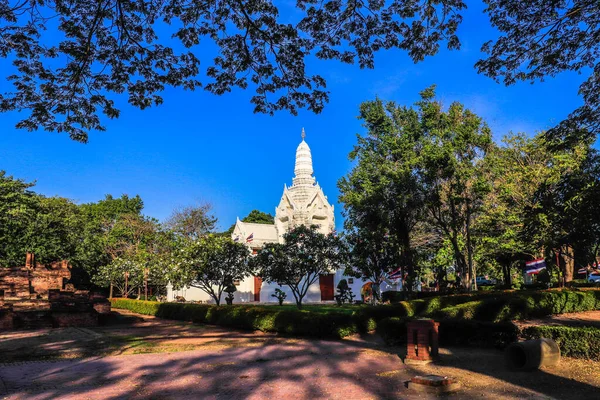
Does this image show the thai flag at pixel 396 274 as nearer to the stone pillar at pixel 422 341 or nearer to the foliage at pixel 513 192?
the foliage at pixel 513 192

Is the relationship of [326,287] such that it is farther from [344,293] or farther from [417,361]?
[417,361]

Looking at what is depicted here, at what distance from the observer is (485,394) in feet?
23.0

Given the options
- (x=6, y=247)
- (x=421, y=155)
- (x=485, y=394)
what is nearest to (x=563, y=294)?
(x=421, y=155)

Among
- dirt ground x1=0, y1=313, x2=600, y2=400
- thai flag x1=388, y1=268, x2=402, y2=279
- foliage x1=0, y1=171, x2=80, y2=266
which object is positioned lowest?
dirt ground x1=0, y1=313, x2=600, y2=400

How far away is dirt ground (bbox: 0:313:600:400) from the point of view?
292 inches

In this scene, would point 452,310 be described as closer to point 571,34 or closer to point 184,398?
point 571,34

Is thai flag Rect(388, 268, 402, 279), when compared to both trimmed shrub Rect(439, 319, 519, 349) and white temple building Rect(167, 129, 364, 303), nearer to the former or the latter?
white temple building Rect(167, 129, 364, 303)

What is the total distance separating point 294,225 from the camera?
129 ft

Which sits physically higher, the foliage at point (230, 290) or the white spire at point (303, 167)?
the white spire at point (303, 167)

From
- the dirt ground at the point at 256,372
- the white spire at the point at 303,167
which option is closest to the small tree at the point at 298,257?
the dirt ground at the point at 256,372

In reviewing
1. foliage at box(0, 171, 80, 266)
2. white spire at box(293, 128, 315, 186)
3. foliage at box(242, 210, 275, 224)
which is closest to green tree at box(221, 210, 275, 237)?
foliage at box(242, 210, 275, 224)

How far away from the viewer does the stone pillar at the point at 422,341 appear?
9539 mm

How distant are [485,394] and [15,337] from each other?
16523 millimetres

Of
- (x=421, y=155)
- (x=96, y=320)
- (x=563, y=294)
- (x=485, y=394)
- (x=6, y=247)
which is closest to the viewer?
(x=485, y=394)
